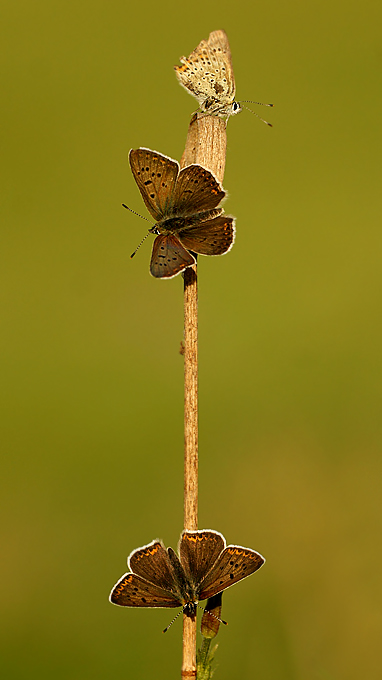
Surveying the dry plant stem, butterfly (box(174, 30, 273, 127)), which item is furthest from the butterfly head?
the dry plant stem

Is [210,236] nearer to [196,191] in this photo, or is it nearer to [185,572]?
[196,191]

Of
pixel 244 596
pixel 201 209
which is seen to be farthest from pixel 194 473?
pixel 244 596

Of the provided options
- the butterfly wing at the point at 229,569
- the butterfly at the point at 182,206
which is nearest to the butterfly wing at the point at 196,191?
the butterfly at the point at 182,206

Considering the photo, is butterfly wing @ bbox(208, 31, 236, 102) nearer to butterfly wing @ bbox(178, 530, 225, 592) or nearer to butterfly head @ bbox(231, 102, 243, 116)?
butterfly head @ bbox(231, 102, 243, 116)

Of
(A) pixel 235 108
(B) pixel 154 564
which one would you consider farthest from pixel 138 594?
(A) pixel 235 108

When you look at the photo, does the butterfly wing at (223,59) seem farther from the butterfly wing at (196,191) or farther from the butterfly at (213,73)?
the butterfly wing at (196,191)
